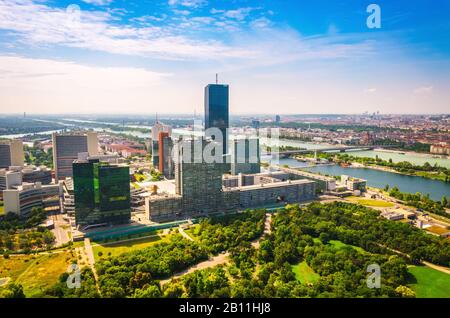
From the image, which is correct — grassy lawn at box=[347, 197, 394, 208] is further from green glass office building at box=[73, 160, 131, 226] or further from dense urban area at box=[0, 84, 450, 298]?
green glass office building at box=[73, 160, 131, 226]

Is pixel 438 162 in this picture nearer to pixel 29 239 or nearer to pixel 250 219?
pixel 250 219

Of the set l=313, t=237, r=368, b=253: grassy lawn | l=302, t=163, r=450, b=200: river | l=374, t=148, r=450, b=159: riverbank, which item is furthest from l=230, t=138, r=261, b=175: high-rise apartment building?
l=374, t=148, r=450, b=159: riverbank

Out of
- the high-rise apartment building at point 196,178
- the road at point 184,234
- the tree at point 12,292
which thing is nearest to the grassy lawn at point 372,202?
the high-rise apartment building at point 196,178

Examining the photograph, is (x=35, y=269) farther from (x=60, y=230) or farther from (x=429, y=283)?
(x=429, y=283)

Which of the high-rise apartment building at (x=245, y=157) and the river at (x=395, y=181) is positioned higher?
the high-rise apartment building at (x=245, y=157)

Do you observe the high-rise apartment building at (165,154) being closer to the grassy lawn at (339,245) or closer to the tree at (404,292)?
the grassy lawn at (339,245)

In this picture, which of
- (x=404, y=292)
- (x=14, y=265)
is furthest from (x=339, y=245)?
(x=14, y=265)
